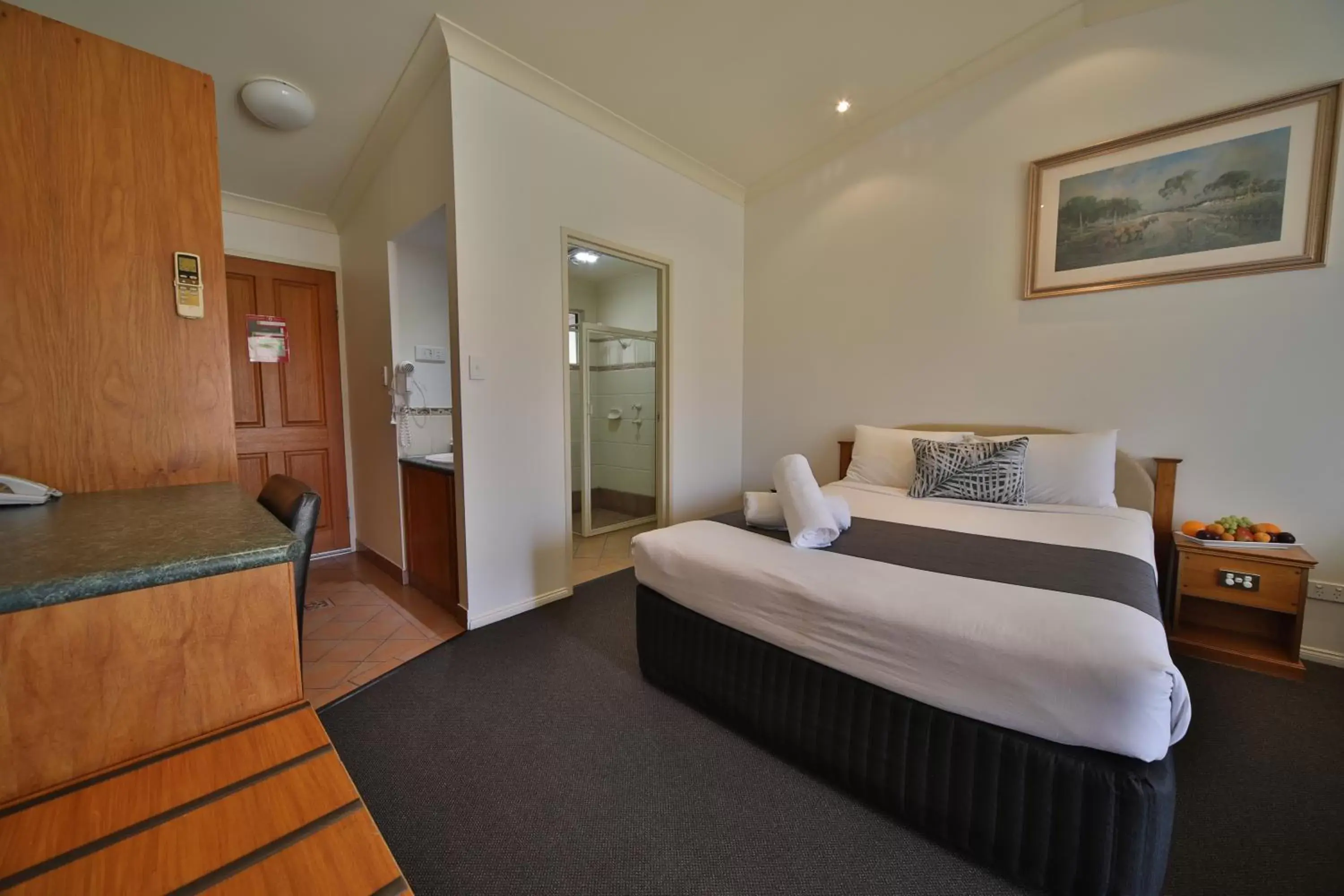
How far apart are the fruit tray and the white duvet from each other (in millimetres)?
402

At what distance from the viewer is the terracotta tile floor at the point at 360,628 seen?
6.60ft

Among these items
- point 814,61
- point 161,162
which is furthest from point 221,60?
point 814,61

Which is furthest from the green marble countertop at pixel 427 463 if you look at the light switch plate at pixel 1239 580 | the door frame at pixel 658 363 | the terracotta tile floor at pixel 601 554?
the light switch plate at pixel 1239 580

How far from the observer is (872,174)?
3.13 metres

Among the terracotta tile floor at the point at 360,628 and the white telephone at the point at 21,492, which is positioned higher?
the white telephone at the point at 21,492

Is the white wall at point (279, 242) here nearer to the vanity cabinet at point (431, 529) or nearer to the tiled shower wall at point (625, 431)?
the vanity cabinet at point (431, 529)

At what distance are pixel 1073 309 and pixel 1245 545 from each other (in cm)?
128

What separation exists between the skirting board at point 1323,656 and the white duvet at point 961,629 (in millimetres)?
966

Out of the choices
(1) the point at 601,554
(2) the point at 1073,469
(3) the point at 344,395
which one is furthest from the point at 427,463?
(2) the point at 1073,469

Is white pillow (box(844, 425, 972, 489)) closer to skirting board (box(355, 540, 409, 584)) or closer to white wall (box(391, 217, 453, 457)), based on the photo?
white wall (box(391, 217, 453, 457))

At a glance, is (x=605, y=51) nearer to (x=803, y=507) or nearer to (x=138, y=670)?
(x=803, y=507)

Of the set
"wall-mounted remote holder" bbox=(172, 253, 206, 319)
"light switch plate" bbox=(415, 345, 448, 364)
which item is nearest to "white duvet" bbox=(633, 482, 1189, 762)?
"wall-mounted remote holder" bbox=(172, 253, 206, 319)

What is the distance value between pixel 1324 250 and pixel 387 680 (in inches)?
167

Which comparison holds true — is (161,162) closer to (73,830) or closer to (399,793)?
(73,830)
